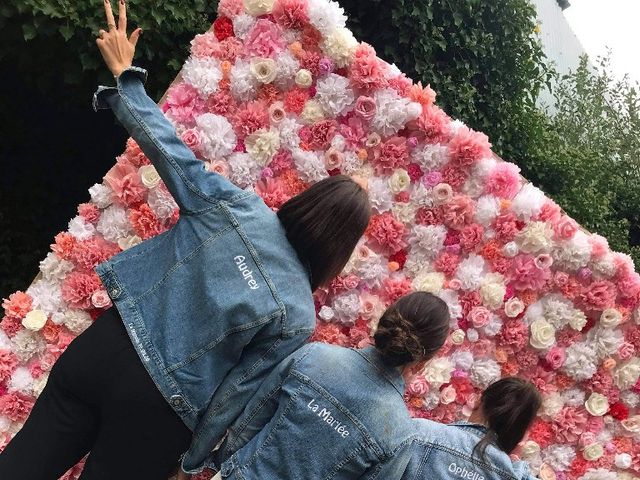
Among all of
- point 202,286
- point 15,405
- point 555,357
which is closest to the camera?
point 202,286

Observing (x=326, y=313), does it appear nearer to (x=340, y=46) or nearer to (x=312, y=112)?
(x=312, y=112)

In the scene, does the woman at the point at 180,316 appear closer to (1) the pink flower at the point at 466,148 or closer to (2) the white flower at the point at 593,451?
(1) the pink flower at the point at 466,148

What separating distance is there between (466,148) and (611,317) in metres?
1.08

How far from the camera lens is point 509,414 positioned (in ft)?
6.85

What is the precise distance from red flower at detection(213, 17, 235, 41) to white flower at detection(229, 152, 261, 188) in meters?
0.57

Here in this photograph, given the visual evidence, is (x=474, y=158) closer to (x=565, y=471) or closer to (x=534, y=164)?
(x=565, y=471)

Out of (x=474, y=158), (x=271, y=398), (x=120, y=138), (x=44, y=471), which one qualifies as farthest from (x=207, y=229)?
(x=120, y=138)

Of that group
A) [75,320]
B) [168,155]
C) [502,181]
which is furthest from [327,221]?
[75,320]

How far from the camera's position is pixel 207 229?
171 centimetres

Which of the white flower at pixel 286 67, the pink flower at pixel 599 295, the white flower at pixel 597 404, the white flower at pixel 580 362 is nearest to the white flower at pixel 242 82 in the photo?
the white flower at pixel 286 67

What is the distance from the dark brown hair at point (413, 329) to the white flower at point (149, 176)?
1293mm

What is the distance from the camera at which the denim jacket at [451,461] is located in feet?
6.63

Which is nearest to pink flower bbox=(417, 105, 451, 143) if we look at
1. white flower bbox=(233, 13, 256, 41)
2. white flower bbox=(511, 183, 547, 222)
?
white flower bbox=(511, 183, 547, 222)

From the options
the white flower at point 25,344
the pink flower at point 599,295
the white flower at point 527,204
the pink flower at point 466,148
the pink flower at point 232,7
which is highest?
the pink flower at point 232,7
